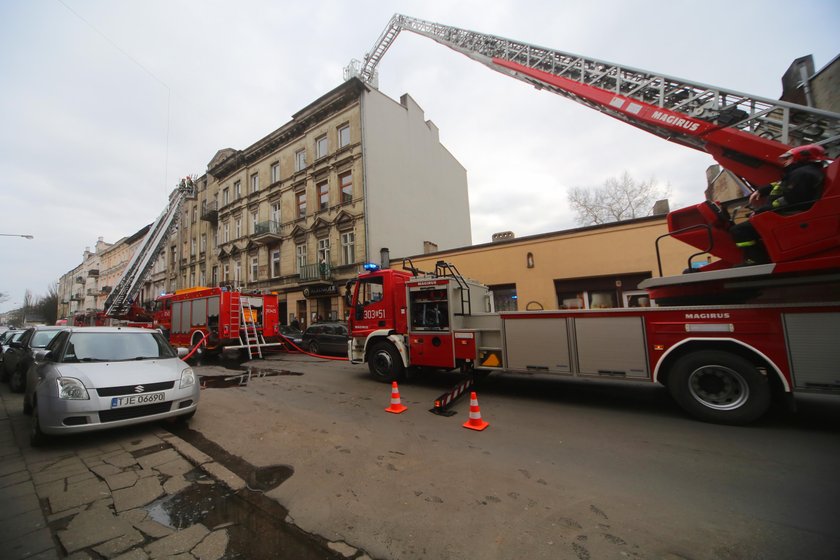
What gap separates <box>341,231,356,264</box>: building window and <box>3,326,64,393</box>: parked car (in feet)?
41.0

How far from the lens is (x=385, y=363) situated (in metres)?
7.83

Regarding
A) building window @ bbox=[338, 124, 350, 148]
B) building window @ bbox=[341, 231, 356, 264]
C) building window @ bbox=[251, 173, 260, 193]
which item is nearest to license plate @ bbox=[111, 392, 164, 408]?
building window @ bbox=[341, 231, 356, 264]

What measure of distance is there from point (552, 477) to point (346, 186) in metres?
19.3

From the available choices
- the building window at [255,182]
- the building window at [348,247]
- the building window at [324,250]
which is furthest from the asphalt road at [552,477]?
the building window at [255,182]

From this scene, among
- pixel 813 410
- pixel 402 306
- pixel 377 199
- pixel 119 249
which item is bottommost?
pixel 813 410

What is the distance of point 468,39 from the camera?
13.2 meters

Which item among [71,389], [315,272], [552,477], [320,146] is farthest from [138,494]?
[320,146]

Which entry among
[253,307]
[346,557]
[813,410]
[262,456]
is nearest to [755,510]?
[346,557]

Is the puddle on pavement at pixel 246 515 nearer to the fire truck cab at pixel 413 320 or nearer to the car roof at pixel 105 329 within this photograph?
the car roof at pixel 105 329

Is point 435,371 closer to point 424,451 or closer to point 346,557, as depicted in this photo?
point 424,451

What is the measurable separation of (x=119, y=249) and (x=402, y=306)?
186 ft

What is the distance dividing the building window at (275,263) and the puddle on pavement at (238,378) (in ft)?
46.3

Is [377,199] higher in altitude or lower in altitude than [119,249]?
lower

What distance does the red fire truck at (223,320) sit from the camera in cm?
1225
